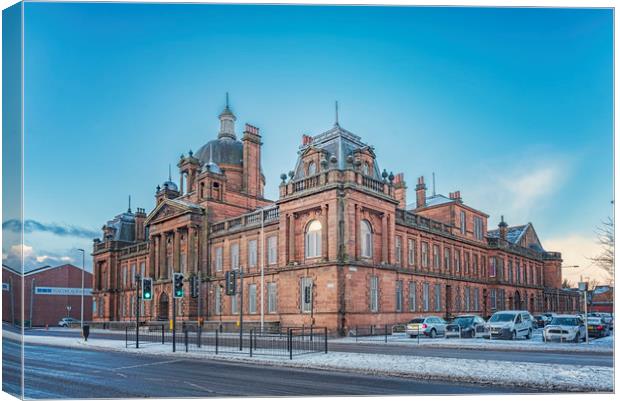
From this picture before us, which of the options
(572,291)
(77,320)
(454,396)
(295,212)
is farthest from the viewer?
(572,291)

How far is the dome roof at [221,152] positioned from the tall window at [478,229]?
27.3 metres

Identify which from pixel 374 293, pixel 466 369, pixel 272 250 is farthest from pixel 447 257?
pixel 466 369

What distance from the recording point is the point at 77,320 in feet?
222

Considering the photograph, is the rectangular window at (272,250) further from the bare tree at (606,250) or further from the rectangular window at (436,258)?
the bare tree at (606,250)

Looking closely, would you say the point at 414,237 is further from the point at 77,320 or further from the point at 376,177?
the point at 77,320

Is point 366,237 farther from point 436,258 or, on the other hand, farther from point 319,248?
point 436,258

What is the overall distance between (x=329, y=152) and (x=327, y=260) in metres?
8.79

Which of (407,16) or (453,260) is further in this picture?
(453,260)

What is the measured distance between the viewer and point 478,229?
2459 inches

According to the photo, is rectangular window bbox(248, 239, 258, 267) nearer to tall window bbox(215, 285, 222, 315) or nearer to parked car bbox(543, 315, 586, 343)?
tall window bbox(215, 285, 222, 315)

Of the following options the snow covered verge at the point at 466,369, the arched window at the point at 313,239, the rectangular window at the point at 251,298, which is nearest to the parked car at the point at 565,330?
the snow covered verge at the point at 466,369

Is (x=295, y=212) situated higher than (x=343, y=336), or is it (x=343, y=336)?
(x=295, y=212)

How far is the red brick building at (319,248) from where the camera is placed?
39.6 metres

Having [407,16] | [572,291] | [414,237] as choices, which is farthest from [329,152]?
[572,291]
